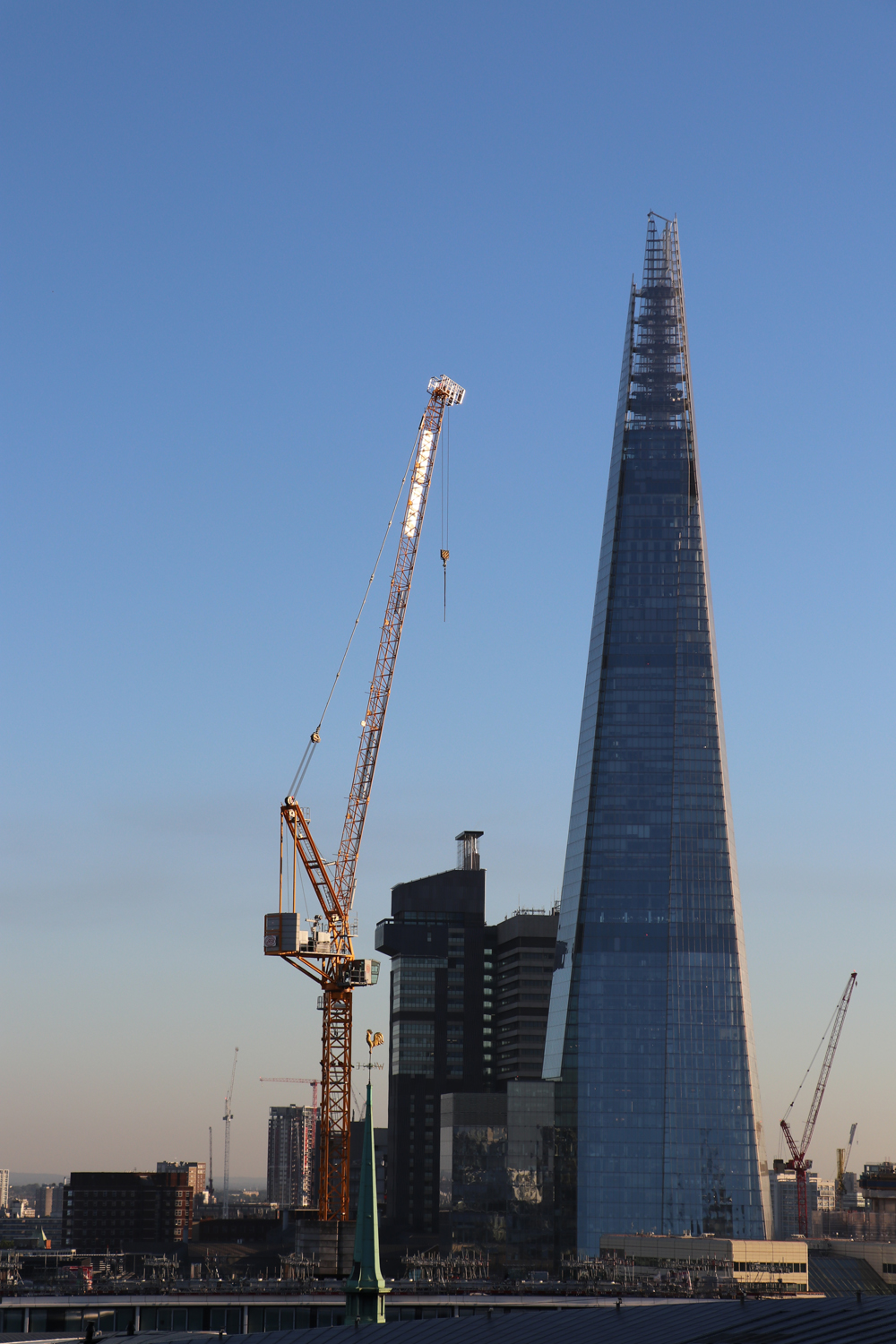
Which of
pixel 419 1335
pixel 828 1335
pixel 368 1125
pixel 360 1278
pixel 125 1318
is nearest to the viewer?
pixel 828 1335

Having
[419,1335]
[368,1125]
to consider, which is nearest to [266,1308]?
[368,1125]

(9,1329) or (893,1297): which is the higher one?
(893,1297)

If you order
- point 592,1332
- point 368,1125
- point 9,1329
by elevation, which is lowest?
point 9,1329

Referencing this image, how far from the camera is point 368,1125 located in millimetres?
95938

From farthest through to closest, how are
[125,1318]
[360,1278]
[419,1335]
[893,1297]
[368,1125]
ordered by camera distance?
[125,1318] < [368,1125] < [360,1278] < [419,1335] < [893,1297]

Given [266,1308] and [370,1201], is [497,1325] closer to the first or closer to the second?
[370,1201]

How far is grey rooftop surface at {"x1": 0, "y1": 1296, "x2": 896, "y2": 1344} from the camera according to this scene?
5928 centimetres

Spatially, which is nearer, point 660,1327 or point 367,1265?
point 660,1327

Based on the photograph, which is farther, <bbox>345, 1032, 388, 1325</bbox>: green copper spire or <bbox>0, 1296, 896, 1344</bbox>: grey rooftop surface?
<bbox>345, 1032, 388, 1325</bbox>: green copper spire

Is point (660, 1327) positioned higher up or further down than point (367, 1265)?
further down

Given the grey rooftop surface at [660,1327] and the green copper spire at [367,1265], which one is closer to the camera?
the grey rooftop surface at [660,1327]

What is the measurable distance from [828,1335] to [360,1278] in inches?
1422

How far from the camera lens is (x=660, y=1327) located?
65375 mm

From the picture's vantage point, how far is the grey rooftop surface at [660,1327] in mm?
59281
